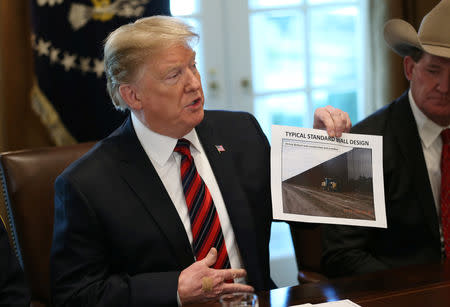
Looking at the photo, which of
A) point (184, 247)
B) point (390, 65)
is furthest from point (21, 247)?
point (390, 65)

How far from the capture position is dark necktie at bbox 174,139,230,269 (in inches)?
69.5

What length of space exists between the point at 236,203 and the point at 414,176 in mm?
738

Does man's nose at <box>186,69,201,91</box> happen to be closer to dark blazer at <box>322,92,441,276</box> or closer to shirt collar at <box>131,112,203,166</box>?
shirt collar at <box>131,112,203,166</box>

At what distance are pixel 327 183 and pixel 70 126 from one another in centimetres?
154

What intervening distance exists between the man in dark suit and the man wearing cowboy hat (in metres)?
0.38

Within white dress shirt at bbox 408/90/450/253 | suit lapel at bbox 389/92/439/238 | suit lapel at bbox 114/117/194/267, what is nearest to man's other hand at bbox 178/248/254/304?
suit lapel at bbox 114/117/194/267

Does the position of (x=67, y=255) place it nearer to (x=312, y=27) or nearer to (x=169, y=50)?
(x=169, y=50)

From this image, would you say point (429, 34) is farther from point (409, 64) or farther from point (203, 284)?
point (203, 284)

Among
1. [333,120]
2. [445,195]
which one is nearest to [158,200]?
[333,120]

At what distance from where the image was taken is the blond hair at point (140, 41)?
5.73 ft

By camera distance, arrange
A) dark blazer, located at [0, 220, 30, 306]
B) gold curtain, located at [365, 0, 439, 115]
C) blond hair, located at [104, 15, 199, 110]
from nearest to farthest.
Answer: dark blazer, located at [0, 220, 30, 306] < blond hair, located at [104, 15, 199, 110] < gold curtain, located at [365, 0, 439, 115]

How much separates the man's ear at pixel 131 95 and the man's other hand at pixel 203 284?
0.59 metres

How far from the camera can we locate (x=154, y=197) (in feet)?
5.75

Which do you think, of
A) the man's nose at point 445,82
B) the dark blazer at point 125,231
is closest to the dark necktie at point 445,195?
the man's nose at point 445,82
